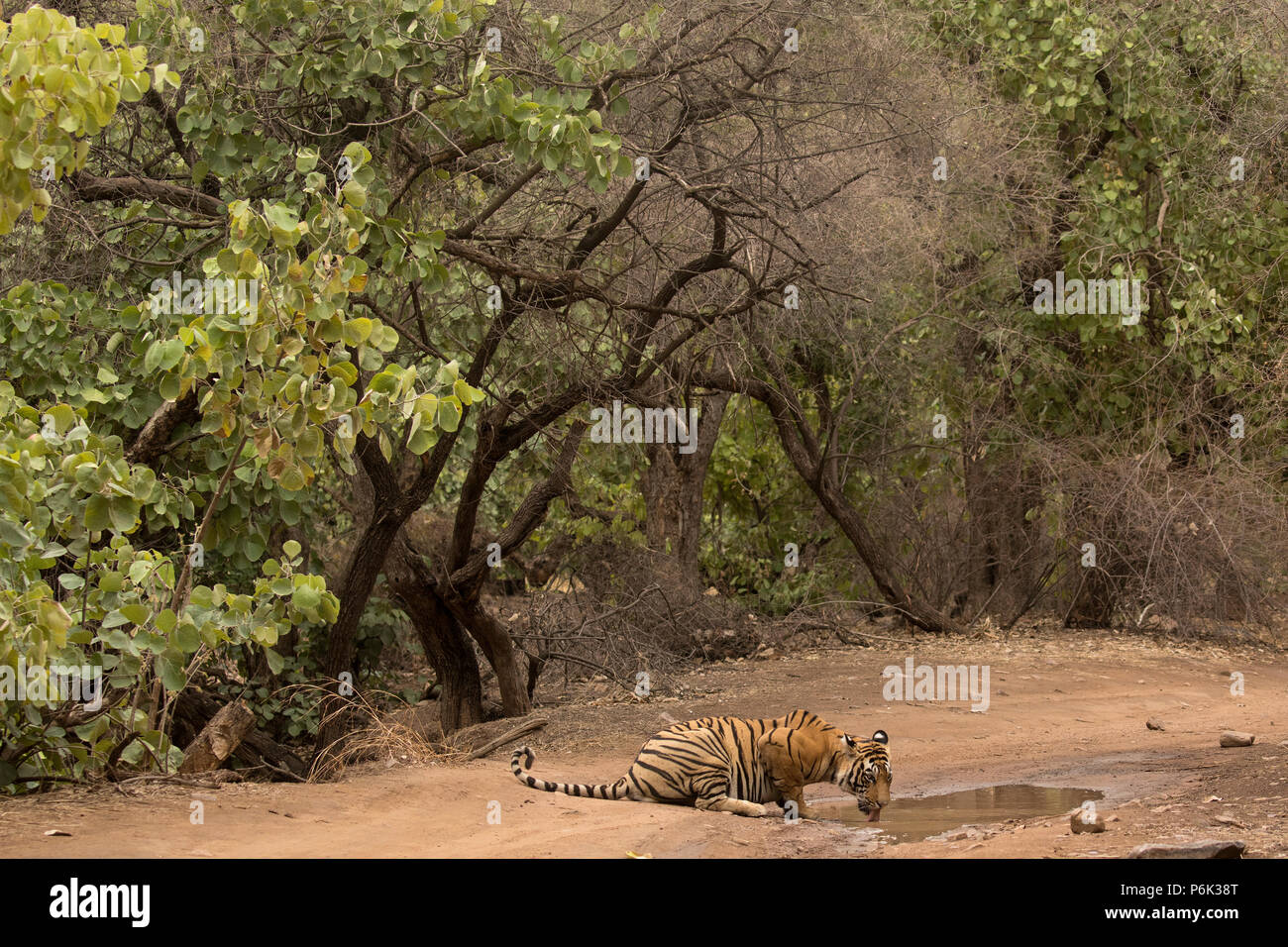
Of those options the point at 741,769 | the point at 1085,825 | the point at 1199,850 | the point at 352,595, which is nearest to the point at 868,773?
the point at 741,769

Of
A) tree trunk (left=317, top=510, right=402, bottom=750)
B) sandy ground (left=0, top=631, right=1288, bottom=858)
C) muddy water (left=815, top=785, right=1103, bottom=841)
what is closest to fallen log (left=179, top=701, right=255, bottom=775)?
sandy ground (left=0, top=631, right=1288, bottom=858)

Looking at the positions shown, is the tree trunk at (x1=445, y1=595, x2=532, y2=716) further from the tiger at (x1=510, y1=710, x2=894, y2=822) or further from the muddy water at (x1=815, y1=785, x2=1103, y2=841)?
the muddy water at (x1=815, y1=785, x2=1103, y2=841)

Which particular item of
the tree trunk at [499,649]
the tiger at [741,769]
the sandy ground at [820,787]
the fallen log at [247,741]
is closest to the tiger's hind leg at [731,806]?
the tiger at [741,769]

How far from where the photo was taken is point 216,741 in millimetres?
7113

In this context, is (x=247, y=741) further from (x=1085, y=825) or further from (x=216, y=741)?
(x=1085, y=825)

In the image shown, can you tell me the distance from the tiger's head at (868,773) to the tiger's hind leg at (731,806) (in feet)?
1.74

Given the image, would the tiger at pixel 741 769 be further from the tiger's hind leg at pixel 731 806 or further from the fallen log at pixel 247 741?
the fallen log at pixel 247 741

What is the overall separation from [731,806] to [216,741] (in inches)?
120

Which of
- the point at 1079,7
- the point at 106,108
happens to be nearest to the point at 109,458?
the point at 106,108

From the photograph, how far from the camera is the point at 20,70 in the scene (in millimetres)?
3990

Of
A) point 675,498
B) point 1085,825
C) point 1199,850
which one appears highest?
point 675,498

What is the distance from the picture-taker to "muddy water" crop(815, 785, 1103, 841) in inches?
241

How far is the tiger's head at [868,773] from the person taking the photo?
6.62m

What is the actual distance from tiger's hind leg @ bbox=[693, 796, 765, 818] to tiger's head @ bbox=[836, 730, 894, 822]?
1.74 ft
